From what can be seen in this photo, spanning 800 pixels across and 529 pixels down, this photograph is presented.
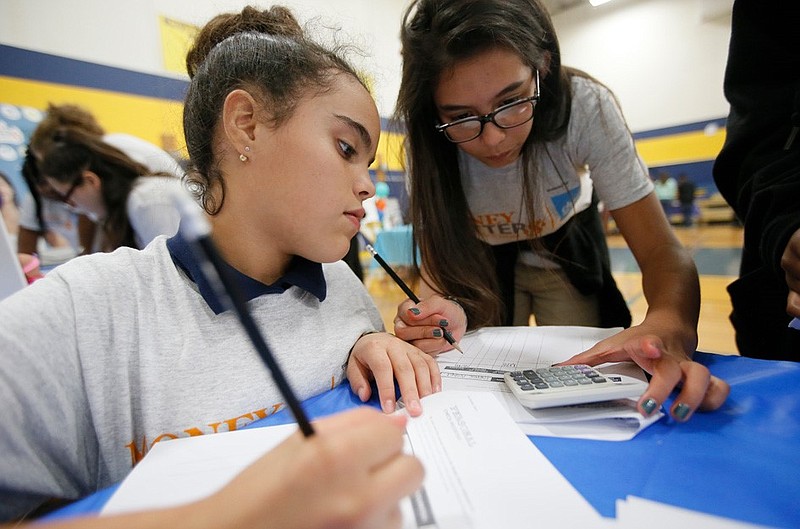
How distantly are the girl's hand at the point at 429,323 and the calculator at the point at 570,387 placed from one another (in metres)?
0.19

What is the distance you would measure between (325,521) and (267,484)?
35mm

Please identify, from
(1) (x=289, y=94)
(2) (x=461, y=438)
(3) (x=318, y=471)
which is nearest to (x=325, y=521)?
(3) (x=318, y=471)

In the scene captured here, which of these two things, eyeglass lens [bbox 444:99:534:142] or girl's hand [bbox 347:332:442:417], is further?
eyeglass lens [bbox 444:99:534:142]

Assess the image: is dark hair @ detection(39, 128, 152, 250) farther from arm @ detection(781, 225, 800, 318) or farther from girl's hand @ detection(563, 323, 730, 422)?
arm @ detection(781, 225, 800, 318)

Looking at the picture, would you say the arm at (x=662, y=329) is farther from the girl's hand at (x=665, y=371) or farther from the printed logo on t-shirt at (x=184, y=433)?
the printed logo on t-shirt at (x=184, y=433)

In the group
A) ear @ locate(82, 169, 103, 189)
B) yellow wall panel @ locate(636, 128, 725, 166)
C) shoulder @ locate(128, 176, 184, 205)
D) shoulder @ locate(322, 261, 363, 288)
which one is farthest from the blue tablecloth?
yellow wall panel @ locate(636, 128, 725, 166)

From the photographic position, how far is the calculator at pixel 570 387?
16.4 inches

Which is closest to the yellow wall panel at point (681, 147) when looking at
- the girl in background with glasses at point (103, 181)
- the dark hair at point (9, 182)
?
the girl in background with glasses at point (103, 181)

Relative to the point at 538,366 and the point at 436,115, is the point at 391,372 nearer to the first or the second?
the point at 538,366

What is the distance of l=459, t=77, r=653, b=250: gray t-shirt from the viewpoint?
0.83 meters

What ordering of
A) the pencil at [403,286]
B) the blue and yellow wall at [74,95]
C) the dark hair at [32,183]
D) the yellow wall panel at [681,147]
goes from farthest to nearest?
the yellow wall panel at [681,147] < the blue and yellow wall at [74,95] < the dark hair at [32,183] < the pencil at [403,286]

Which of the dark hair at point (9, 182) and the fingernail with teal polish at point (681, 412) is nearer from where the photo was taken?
the fingernail with teal polish at point (681, 412)

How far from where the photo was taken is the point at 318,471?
208 mm

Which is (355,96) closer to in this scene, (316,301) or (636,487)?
(316,301)
